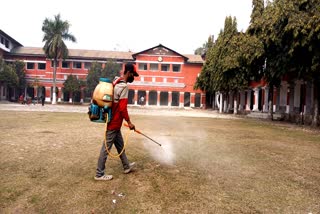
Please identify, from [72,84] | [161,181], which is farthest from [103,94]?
[72,84]

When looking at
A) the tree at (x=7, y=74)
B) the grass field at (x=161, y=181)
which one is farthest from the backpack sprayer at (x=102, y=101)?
the tree at (x=7, y=74)

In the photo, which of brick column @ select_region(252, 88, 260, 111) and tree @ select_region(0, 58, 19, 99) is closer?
brick column @ select_region(252, 88, 260, 111)

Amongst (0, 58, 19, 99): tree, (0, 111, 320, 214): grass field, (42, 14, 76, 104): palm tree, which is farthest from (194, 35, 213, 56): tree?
(0, 111, 320, 214): grass field

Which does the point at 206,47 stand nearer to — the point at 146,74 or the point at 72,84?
the point at 146,74

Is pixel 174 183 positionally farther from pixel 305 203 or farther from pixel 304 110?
pixel 304 110

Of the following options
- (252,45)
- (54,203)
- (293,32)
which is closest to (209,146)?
(54,203)

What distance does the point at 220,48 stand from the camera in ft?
94.4

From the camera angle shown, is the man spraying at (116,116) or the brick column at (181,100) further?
the brick column at (181,100)

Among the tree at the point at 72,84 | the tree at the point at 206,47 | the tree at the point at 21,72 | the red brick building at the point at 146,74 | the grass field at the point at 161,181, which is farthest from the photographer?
the red brick building at the point at 146,74

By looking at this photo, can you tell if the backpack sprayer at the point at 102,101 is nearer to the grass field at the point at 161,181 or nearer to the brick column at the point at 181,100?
the grass field at the point at 161,181

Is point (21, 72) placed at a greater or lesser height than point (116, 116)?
greater

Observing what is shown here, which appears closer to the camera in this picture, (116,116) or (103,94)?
(103,94)

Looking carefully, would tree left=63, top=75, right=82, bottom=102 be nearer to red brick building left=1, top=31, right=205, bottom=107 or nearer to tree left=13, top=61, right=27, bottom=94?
red brick building left=1, top=31, right=205, bottom=107

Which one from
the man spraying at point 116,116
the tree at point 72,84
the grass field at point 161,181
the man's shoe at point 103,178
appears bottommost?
the grass field at point 161,181
